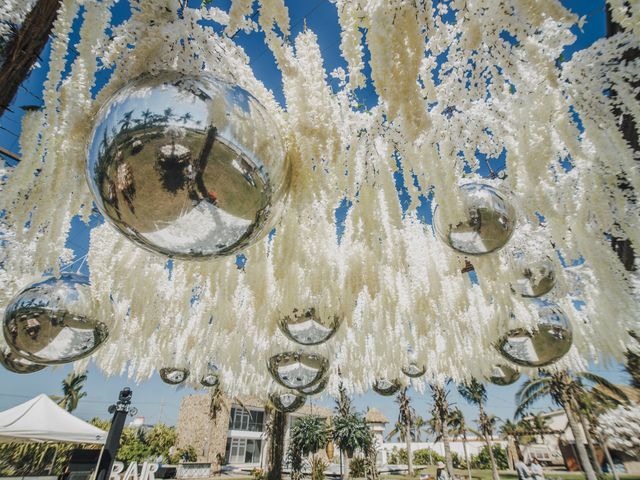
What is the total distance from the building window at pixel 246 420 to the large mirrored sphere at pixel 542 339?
128ft

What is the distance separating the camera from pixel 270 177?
1521mm

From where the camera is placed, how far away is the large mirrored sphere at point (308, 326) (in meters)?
4.29

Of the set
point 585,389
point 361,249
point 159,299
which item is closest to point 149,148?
point 361,249

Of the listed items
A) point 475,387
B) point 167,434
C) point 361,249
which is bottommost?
point 167,434

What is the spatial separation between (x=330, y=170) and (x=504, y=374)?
7.36 metres

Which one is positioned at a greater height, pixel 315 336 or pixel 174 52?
pixel 174 52

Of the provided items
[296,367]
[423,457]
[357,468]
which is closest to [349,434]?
[357,468]

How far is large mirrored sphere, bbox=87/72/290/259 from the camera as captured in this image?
51.2 inches

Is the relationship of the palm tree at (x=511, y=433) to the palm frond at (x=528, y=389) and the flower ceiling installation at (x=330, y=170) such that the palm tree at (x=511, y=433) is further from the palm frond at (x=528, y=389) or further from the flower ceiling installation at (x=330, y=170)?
the flower ceiling installation at (x=330, y=170)

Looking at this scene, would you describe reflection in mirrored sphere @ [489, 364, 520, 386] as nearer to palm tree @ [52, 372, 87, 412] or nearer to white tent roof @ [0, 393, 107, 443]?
white tent roof @ [0, 393, 107, 443]

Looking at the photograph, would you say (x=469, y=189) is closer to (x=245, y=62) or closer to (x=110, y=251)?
(x=245, y=62)

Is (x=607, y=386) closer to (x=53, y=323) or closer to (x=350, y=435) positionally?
(x=350, y=435)

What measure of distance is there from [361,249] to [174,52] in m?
3.66

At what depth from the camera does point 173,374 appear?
928cm
